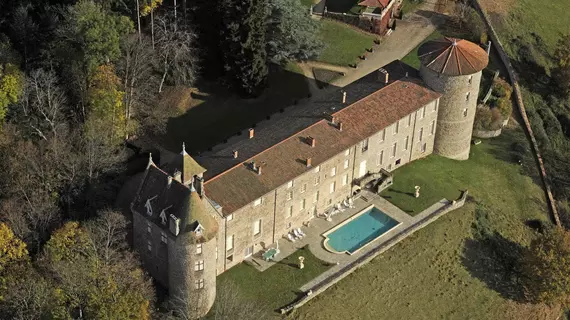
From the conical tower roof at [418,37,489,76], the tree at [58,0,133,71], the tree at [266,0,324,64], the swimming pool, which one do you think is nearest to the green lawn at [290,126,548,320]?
the swimming pool

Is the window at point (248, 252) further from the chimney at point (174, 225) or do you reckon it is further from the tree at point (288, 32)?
the tree at point (288, 32)

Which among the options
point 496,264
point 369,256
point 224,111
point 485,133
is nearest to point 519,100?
point 485,133

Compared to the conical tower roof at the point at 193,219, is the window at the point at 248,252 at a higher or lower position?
lower

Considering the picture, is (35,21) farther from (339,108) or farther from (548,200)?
(548,200)

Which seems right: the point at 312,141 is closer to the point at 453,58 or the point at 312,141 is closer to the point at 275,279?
the point at 275,279

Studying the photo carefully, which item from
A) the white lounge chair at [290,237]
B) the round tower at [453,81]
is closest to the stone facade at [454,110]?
the round tower at [453,81]

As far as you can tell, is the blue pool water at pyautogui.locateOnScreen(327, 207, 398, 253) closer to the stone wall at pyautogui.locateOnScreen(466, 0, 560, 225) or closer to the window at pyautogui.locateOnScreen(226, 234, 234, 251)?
the window at pyautogui.locateOnScreen(226, 234, 234, 251)
